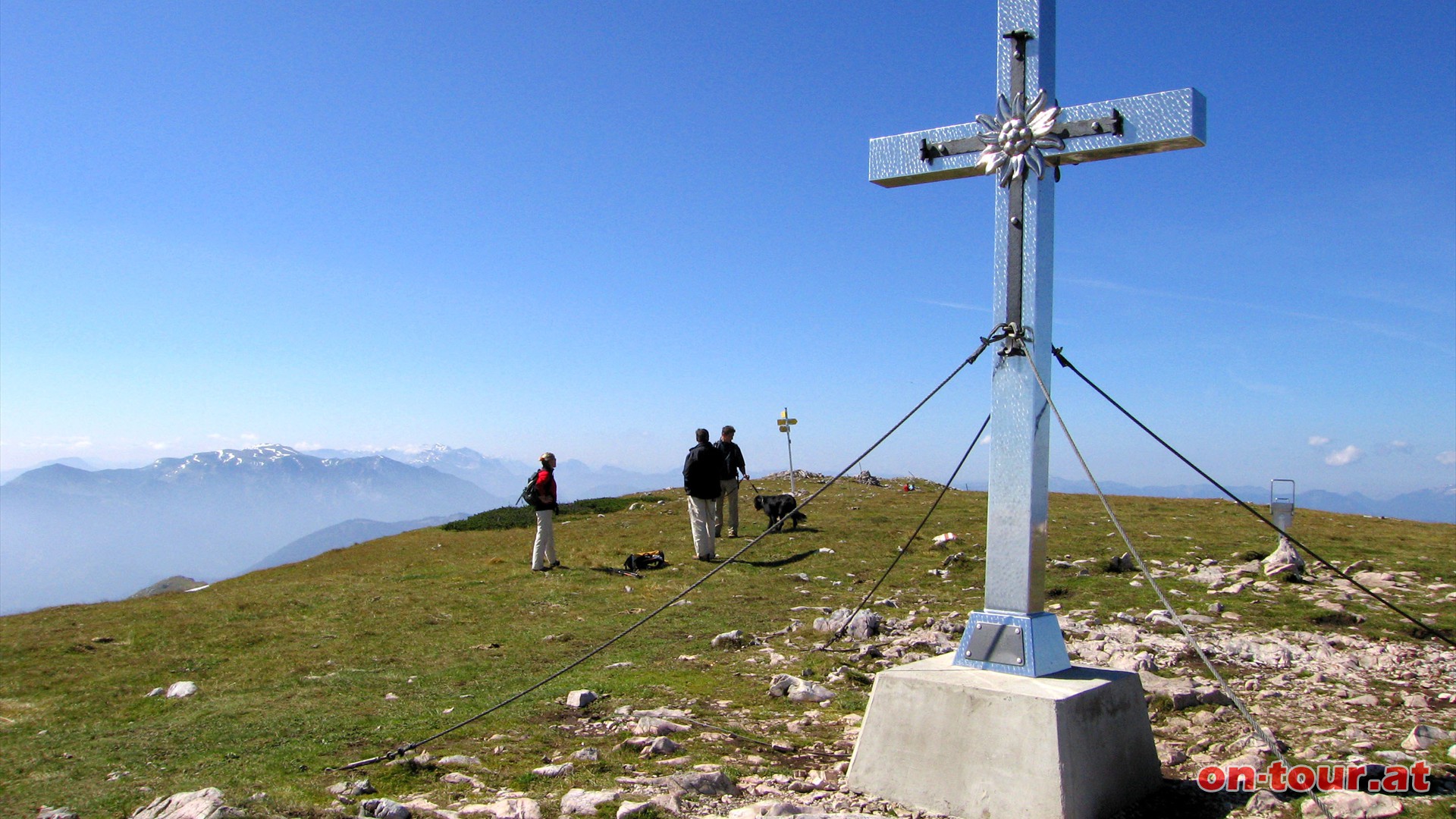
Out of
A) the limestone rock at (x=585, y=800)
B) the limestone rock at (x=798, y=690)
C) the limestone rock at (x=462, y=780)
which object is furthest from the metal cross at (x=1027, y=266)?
the limestone rock at (x=462, y=780)

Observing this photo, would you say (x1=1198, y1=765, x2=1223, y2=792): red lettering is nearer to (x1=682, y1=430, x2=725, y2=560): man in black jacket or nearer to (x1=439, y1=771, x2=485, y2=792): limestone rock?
(x1=439, y1=771, x2=485, y2=792): limestone rock

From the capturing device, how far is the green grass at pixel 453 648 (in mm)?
5715

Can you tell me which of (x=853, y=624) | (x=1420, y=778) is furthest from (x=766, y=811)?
(x=853, y=624)

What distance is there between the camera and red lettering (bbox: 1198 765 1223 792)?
5047 mm

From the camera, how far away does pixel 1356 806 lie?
439cm

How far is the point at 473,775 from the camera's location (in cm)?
527

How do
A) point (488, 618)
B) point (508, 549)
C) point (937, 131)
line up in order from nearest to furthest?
point (937, 131) < point (488, 618) < point (508, 549)

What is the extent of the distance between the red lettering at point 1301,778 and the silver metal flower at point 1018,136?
372 centimetres

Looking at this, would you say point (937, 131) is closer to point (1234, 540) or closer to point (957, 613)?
point (957, 613)

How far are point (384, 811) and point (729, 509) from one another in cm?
1346

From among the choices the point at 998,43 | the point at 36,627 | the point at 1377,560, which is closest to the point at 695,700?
the point at 998,43

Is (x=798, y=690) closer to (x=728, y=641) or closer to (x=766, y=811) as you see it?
(x=728, y=641)

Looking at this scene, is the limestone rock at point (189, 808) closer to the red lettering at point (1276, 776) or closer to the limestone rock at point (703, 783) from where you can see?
the limestone rock at point (703, 783)

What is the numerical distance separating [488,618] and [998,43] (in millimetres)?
8747
